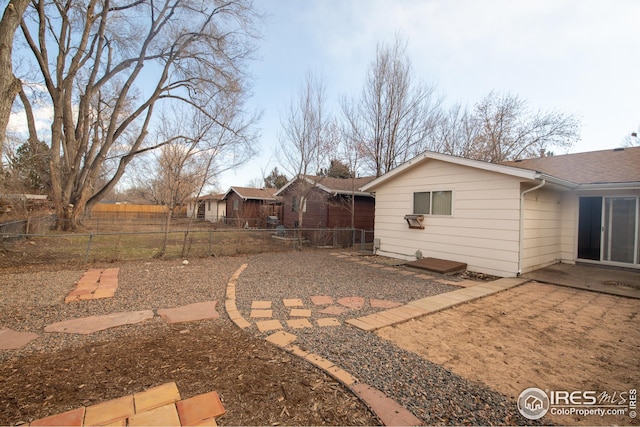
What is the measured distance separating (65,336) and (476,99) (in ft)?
60.8

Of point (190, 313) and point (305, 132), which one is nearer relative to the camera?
point (190, 313)

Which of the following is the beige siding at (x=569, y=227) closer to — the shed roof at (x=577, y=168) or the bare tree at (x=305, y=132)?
the shed roof at (x=577, y=168)

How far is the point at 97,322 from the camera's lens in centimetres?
351

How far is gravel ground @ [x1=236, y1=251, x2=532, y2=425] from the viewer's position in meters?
2.00

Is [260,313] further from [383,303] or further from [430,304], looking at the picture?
[430,304]

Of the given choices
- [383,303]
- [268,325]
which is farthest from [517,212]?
[268,325]

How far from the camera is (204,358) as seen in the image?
8.67 feet

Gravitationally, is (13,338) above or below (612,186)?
below

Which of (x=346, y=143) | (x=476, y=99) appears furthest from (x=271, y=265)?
(x=476, y=99)

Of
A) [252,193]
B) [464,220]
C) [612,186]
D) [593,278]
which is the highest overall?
[252,193]

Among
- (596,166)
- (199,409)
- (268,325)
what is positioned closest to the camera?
(199,409)

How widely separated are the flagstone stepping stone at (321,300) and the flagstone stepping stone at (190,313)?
4.72 feet

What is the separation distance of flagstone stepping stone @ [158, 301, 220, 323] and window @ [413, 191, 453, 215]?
20.1ft

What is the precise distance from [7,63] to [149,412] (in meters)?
5.31
